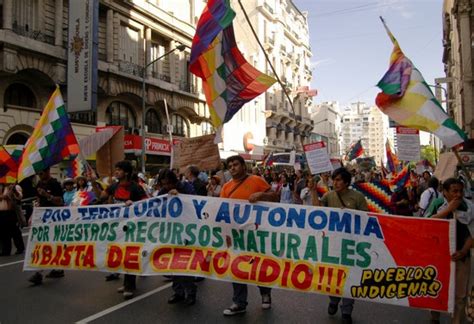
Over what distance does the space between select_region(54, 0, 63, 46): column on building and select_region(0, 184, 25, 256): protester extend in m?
→ 15.4

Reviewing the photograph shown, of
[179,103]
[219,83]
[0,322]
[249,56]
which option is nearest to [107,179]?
[219,83]

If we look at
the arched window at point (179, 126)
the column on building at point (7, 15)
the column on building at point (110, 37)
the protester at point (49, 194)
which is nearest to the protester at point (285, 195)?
the protester at point (49, 194)

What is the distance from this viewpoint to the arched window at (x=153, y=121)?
101ft

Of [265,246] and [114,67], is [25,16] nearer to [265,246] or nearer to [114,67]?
[114,67]

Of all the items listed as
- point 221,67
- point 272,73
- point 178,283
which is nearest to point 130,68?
point 221,67

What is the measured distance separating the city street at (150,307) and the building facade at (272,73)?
3453 cm

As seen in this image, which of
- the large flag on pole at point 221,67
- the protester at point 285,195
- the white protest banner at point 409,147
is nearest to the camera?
the large flag on pole at point 221,67

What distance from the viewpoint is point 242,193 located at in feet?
17.4

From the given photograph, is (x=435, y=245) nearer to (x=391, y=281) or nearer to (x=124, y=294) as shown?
(x=391, y=281)

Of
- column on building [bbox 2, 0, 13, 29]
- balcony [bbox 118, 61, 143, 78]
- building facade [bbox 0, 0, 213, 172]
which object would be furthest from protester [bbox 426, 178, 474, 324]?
balcony [bbox 118, 61, 143, 78]

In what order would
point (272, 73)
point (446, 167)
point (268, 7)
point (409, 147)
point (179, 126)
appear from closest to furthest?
point (446, 167), point (409, 147), point (179, 126), point (268, 7), point (272, 73)

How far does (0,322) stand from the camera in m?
4.92

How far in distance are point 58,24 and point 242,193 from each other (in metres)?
20.9

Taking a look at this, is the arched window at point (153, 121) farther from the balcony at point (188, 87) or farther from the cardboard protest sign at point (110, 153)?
the cardboard protest sign at point (110, 153)
